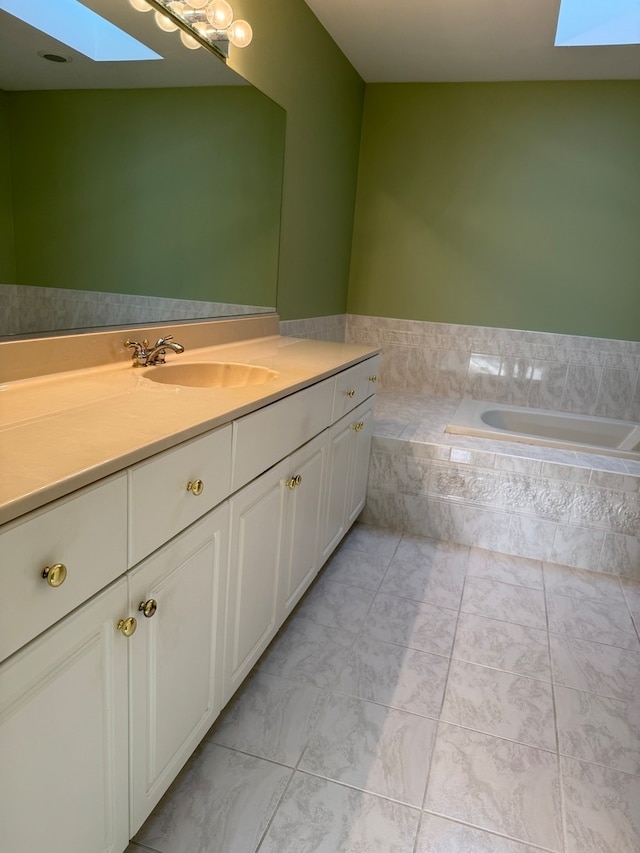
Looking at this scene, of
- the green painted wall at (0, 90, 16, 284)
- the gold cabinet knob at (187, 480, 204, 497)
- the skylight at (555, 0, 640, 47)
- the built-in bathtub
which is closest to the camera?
the gold cabinet knob at (187, 480, 204, 497)

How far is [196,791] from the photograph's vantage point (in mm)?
1299

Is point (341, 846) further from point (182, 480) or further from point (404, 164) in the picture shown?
point (404, 164)

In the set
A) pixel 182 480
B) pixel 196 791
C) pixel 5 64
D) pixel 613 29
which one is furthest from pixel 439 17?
pixel 196 791

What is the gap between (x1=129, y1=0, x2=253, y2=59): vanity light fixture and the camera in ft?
5.55

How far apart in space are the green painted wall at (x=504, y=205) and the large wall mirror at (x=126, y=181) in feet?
4.69

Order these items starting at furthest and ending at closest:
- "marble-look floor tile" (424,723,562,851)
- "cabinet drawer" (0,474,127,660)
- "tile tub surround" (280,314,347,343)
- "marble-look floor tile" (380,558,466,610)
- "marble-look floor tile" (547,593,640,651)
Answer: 1. "tile tub surround" (280,314,347,343)
2. "marble-look floor tile" (380,558,466,610)
3. "marble-look floor tile" (547,593,640,651)
4. "marble-look floor tile" (424,723,562,851)
5. "cabinet drawer" (0,474,127,660)

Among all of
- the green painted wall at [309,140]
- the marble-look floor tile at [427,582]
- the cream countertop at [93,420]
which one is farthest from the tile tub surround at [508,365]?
the cream countertop at [93,420]

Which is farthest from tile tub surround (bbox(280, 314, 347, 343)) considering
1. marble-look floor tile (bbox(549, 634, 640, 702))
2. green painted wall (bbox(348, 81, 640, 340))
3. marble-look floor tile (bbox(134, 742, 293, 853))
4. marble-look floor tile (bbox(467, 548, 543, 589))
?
marble-look floor tile (bbox(134, 742, 293, 853))

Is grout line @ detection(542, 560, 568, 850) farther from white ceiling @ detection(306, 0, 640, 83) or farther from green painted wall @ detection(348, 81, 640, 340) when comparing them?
white ceiling @ detection(306, 0, 640, 83)

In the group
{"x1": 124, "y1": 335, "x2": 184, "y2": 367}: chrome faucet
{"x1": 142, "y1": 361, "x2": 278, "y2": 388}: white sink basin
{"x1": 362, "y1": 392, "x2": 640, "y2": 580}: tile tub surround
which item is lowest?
{"x1": 362, "y1": 392, "x2": 640, "y2": 580}: tile tub surround

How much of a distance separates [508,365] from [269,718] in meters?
2.72

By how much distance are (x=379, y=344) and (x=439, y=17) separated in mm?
1790

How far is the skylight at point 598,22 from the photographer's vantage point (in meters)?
2.64

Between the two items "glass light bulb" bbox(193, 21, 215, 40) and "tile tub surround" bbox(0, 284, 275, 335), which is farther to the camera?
"glass light bulb" bbox(193, 21, 215, 40)
